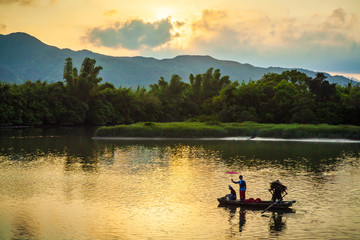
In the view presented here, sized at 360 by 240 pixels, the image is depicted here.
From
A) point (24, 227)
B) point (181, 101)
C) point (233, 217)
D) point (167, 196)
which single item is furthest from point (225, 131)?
point (181, 101)

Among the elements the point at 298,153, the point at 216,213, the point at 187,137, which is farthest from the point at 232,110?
the point at 216,213

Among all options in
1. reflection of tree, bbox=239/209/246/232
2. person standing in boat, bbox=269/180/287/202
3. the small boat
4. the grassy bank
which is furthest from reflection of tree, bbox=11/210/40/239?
the grassy bank

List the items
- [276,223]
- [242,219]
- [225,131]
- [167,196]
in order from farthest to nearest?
[225,131] < [167,196] < [242,219] < [276,223]

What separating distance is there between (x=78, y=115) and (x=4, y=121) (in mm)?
21654

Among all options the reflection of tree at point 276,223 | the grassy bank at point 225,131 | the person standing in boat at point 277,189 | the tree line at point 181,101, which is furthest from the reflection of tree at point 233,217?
the tree line at point 181,101

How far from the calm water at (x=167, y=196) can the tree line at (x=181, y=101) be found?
40.3 meters

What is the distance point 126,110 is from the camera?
128 m

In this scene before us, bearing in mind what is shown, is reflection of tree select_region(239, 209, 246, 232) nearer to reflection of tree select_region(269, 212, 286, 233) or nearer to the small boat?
the small boat

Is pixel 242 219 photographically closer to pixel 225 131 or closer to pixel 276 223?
pixel 276 223

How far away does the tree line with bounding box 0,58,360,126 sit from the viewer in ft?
278

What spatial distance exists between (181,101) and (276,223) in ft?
359

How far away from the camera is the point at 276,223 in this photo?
65.4ft

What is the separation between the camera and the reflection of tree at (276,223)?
19.0 m

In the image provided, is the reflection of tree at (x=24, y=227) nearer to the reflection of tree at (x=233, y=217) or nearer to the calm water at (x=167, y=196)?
the calm water at (x=167, y=196)
